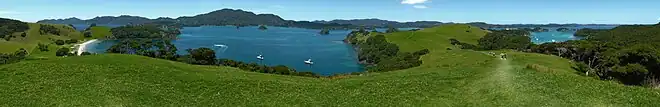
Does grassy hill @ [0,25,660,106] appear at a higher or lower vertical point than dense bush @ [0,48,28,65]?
higher

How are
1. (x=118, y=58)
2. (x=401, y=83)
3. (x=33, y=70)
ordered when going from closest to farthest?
(x=401, y=83)
(x=33, y=70)
(x=118, y=58)

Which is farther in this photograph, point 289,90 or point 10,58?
point 10,58

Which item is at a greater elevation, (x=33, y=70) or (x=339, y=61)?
(x=33, y=70)

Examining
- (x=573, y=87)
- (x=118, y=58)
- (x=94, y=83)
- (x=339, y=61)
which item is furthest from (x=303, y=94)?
(x=339, y=61)

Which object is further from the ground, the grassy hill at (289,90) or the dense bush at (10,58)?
the grassy hill at (289,90)

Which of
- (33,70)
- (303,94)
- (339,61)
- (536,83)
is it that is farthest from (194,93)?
(339,61)

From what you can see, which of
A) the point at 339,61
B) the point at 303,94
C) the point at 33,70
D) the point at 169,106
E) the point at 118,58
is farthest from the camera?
the point at 339,61

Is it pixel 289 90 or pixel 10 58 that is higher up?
pixel 289 90

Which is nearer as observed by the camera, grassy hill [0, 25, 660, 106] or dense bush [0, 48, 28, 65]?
grassy hill [0, 25, 660, 106]

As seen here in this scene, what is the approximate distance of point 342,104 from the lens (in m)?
37.1

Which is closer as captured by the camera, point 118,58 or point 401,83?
point 401,83

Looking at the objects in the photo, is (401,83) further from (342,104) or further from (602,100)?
(602,100)

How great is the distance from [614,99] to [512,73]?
574 inches

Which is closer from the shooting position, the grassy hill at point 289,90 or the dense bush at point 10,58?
the grassy hill at point 289,90
